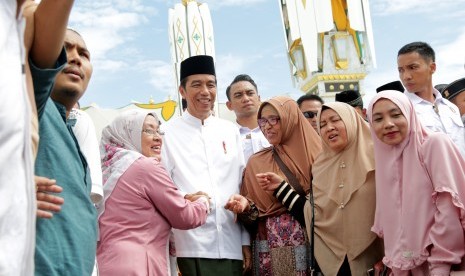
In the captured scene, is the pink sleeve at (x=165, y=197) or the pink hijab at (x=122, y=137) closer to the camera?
the pink sleeve at (x=165, y=197)

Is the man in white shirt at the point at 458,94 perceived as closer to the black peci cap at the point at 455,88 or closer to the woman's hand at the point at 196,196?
the black peci cap at the point at 455,88

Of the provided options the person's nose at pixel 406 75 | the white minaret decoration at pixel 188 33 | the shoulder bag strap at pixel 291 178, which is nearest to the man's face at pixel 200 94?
the shoulder bag strap at pixel 291 178

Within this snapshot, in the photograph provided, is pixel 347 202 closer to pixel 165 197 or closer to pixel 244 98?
pixel 165 197

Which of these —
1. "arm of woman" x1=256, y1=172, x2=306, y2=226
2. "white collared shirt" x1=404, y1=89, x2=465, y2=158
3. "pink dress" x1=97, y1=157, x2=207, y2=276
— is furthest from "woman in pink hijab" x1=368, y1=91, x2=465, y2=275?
"pink dress" x1=97, y1=157, x2=207, y2=276

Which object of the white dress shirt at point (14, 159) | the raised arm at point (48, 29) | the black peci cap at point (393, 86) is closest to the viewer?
the white dress shirt at point (14, 159)

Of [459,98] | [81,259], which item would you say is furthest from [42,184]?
[459,98]

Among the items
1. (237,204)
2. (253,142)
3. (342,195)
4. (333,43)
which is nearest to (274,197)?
(237,204)

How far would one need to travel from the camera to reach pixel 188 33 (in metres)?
13.7

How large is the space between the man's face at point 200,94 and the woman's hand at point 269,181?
24.6 inches

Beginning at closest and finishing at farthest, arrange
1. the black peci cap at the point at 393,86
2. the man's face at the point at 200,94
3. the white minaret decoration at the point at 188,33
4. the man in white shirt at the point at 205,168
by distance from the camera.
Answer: the man in white shirt at the point at 205,168
the man's face at the point at 200,94
the black peci cap at the point at 393,86
the white minaret decoration at the point at 188,33

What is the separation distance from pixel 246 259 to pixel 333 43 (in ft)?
27.5

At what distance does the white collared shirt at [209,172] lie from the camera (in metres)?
2.76

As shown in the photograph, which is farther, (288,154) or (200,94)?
(200,94)

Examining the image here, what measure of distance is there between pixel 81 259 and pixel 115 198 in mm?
1052
